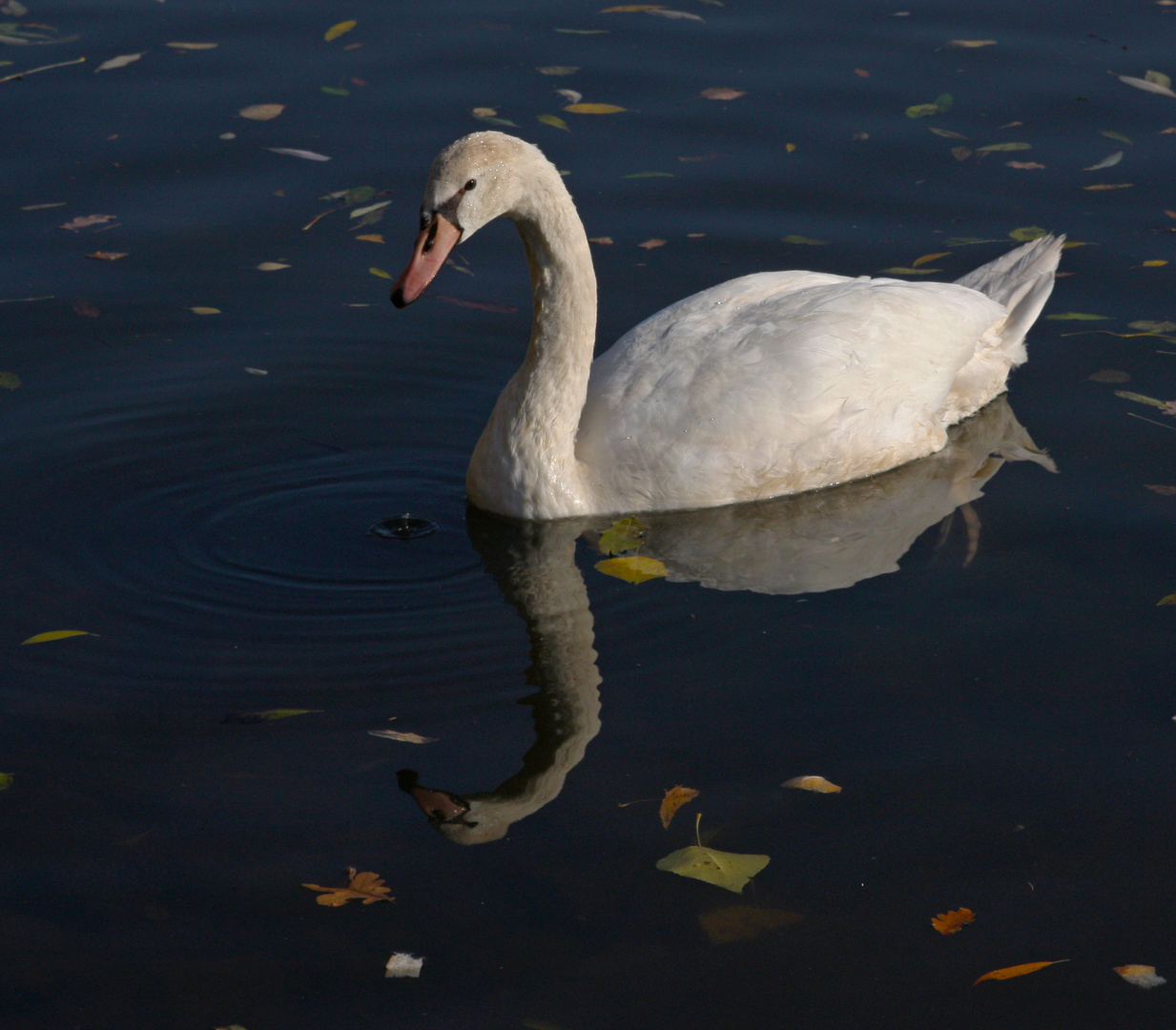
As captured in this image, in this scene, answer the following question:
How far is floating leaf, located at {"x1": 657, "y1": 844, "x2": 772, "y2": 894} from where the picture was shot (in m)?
4.97

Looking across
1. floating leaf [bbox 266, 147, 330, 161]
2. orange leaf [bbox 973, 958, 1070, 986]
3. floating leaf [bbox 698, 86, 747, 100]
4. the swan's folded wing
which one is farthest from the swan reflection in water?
floating leaf [bbox 698, 86, 747, 100]

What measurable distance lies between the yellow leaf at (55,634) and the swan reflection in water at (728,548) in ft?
5.30

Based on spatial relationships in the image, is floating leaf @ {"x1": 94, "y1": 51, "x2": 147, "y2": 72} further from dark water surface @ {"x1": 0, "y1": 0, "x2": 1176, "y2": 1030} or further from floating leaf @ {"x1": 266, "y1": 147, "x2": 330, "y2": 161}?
floating leaf @ {"x1": 266, "y1": 147, "x2": 330, "y2": 161}

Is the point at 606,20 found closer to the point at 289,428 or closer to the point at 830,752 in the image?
the point at 289,428

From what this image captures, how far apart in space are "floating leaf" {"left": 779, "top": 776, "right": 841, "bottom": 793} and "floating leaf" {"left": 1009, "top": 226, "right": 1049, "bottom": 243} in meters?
5.28

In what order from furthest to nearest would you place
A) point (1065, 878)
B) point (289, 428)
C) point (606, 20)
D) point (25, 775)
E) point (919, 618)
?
1. point (606, 20)
2. point (289, 428)
3. point (919, 618)
4. point (25, 775)
5. point (1065, 878)

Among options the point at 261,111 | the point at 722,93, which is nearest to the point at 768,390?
the point at 722,93

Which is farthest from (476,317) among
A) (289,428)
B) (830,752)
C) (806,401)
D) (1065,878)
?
(1065,878)

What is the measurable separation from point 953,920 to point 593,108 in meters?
7.82

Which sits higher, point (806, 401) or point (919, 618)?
point (806, 401)

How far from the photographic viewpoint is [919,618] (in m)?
6.40

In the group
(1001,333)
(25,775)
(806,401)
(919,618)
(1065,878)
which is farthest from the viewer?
(1001,333)

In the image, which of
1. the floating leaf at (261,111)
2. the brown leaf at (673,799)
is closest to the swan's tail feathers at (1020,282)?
the brown leaf at (673,799)

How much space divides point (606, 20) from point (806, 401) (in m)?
6.63
